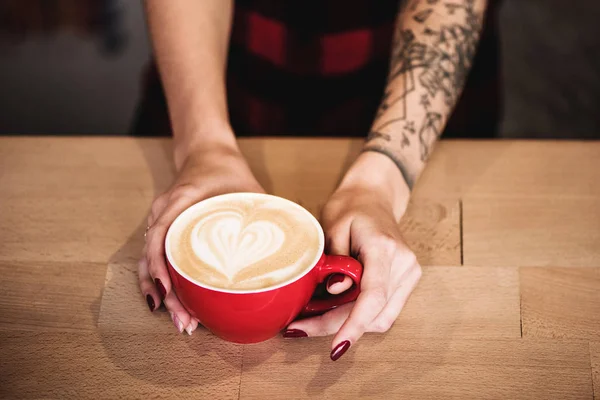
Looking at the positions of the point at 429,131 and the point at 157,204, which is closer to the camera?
the point at 157,204

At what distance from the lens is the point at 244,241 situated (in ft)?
2.36

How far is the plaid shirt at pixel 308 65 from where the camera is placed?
134 cm

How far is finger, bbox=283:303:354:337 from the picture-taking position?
0.75m

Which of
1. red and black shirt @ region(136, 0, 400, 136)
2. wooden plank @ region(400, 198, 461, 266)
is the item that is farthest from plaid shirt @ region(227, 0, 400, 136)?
wooden plank @ region(400, 198, 461, 266)

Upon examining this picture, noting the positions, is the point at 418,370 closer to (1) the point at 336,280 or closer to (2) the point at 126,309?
(1) the point at 336,280

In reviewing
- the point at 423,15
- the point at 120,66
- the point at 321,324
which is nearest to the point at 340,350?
the point at 321,324

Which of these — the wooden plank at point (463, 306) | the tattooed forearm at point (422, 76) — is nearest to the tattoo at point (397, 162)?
the tattooed forearm at point (422, 76)

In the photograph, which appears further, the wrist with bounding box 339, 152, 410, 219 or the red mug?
the wrist with bounding box 339, 152, 410, 219

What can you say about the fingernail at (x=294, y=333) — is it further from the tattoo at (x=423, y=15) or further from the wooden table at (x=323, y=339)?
the tattoo at (x=423, y=15)

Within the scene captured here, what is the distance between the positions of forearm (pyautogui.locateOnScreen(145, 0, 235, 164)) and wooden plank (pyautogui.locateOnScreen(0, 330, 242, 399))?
321 millimetres

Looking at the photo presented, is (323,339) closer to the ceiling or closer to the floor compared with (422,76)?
closer to the floor

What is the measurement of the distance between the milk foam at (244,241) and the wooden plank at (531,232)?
10.2 inches

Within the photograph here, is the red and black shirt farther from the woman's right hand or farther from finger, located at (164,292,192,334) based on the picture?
finger, located at (164,292,192,334)

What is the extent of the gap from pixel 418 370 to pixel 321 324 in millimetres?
117
